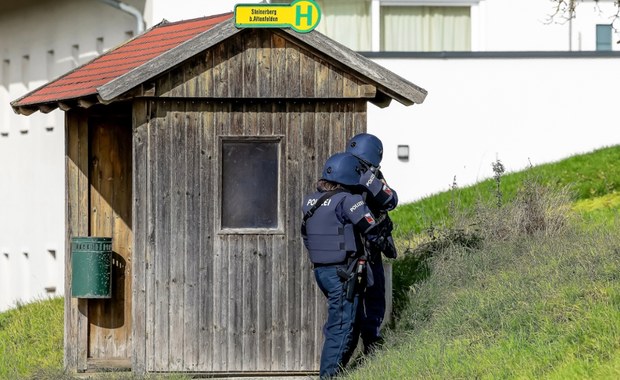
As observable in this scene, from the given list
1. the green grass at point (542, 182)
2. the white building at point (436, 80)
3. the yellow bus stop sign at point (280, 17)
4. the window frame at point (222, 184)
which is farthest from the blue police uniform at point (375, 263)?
the white building at point (436, 80)

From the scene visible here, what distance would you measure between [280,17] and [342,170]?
1436 millimetres

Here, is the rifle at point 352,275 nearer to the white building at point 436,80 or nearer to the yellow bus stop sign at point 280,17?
the yellow bus stop sign at point 280,17

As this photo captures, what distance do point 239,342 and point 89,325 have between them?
1.78 metres

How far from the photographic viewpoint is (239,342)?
40.9 feet

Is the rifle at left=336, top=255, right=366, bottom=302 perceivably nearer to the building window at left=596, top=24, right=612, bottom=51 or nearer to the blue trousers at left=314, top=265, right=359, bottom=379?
the blue trousers at left=314, top=265, right=359, bottom=379

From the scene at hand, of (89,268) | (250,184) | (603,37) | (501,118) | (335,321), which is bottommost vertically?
(335,321)

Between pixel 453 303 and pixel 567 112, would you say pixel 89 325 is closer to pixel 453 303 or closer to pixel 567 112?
pixel 453 303

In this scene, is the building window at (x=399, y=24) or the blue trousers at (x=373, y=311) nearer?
the blue trousers at (x=373, y=311)

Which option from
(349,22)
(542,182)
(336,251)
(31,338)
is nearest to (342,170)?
(336,251)

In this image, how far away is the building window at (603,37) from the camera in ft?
84.8

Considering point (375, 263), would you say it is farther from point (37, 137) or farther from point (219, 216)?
Result: point (37, 137)

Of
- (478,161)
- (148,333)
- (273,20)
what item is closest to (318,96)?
(273,20)

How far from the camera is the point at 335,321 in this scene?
38.3ft

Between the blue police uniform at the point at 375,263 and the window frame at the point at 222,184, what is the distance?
2.88 ft
